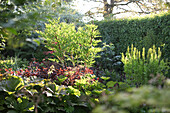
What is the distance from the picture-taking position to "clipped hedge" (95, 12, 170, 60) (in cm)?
540

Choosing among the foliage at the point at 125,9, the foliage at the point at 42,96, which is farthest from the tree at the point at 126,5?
the foliage at the point at 42,96

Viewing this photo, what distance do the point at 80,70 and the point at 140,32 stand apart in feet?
10.3

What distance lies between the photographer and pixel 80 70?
4301 mm

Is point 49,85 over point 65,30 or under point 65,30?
under

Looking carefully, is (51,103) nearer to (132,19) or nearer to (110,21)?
(132,19)

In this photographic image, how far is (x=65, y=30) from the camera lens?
449 centimetres

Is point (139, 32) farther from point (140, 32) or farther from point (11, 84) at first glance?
point (11, 84)

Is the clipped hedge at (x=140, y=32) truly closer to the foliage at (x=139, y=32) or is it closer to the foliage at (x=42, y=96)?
the foliage at (x=139, y=32)

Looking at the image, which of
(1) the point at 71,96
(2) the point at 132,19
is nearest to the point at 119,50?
(2) the point at 132,19

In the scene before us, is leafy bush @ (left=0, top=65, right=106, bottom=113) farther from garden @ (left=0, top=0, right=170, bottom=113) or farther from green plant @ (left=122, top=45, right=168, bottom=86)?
green plant @ (left=122, top=45, right=168, bottom=86)

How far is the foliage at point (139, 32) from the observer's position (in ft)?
17.8

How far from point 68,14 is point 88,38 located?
18.1ft

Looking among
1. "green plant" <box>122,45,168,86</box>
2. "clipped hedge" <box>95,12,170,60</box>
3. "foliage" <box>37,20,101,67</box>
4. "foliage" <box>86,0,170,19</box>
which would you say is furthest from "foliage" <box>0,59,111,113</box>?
"foliage" <box>86,0,170,19</box>

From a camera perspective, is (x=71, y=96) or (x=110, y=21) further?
(x=110, y=21)
